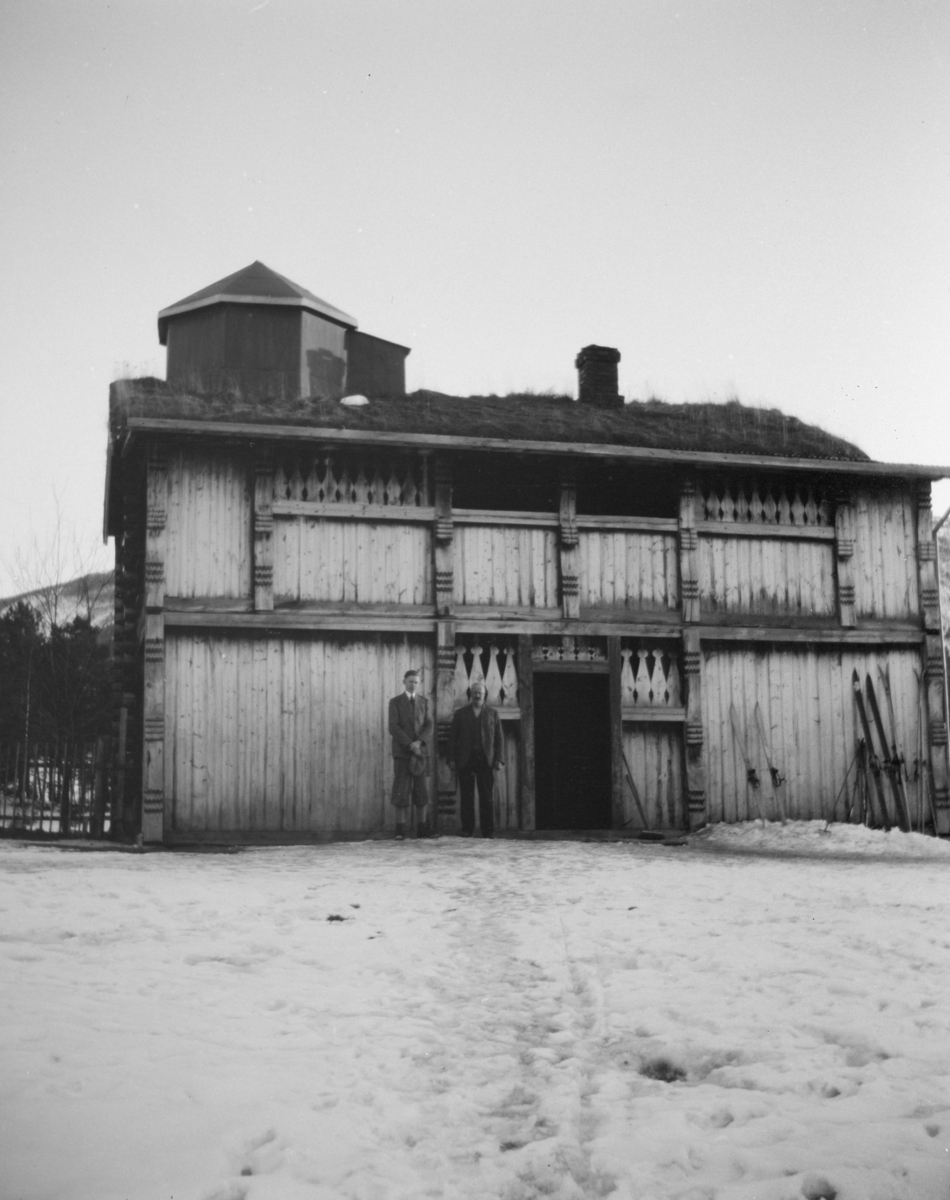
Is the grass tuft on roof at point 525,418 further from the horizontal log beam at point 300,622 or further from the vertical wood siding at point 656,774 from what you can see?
the vertical wood siding at point 656,774

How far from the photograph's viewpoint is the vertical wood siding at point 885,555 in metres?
18.1

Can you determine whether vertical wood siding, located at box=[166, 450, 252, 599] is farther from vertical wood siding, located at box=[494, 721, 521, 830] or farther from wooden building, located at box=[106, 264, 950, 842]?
vertical wood siding, located at box=[494, 721, 521, 830]

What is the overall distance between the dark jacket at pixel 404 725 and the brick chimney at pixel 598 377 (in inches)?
279

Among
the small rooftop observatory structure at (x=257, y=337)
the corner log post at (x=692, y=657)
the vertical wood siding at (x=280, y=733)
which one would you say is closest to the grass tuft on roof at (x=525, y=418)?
the corner log post at (x=692, y=657)

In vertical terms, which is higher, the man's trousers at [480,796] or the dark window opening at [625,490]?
the dark window opening at [625,490]

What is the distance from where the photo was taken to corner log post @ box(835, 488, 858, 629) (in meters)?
17.8

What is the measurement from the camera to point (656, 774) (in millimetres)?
17016

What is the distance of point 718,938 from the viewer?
8398 millimetres

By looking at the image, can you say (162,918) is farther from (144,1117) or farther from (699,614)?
(699,614)

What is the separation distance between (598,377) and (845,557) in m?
5.04

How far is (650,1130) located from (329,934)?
393cm

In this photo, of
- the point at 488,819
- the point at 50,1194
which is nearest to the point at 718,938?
the point at 50,1194

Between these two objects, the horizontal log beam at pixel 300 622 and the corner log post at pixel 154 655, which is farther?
the horizontal log beam at pixel 300 622

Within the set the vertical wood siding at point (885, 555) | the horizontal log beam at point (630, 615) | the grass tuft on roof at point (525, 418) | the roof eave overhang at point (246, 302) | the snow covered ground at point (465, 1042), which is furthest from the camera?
the roof eave overhang at point (246, 302)
